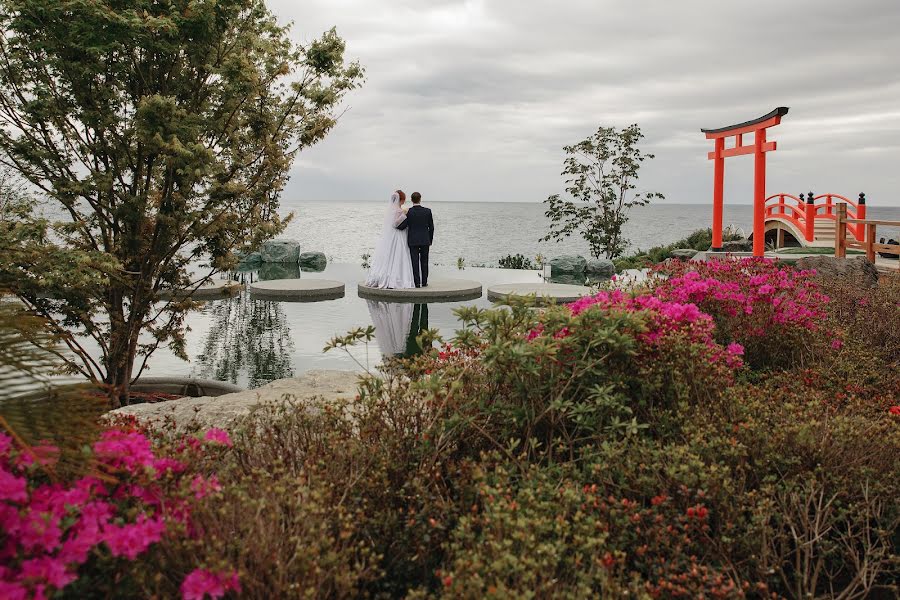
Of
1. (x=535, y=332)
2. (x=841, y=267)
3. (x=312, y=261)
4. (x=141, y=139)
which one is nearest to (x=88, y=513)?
(x=535, y=332)

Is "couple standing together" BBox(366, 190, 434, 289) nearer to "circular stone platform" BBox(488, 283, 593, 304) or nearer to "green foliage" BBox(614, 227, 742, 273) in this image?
"circular stone platform" BBox(488, 283, 593, 304)

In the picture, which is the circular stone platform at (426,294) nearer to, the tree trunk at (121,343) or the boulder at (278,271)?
the boulder at (278,271)

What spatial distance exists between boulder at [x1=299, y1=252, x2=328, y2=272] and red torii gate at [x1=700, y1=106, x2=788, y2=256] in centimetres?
1110

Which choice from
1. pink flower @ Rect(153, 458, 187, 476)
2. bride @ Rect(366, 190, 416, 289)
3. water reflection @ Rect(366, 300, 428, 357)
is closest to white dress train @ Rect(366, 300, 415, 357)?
water reflection @ Rect(366, 300, 428, 357)

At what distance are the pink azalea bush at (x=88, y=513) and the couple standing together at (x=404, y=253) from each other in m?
11.4

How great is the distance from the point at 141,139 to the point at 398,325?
18.0 ft

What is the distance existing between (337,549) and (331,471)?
42 cm

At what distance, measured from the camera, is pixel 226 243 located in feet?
19.3

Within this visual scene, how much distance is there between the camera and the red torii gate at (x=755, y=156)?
16.1 meters

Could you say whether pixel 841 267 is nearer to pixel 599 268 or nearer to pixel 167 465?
pixel 599 268

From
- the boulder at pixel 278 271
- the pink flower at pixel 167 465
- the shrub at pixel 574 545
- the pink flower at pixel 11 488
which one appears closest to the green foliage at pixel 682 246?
the boulder at pixel 278 271

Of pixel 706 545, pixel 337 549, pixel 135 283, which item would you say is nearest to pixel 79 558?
pixel 337 549

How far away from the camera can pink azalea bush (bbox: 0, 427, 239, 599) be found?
153cm

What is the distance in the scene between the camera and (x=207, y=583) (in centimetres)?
163
